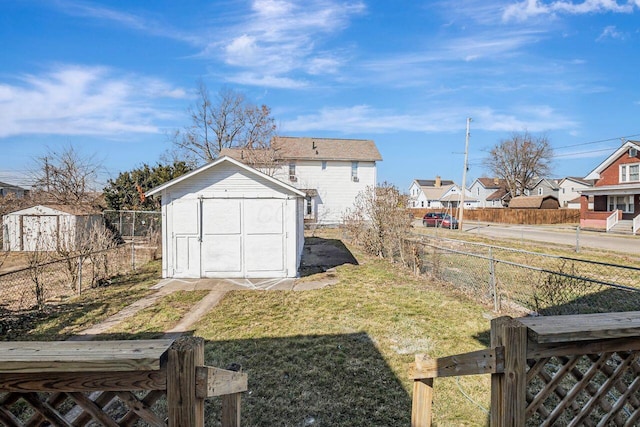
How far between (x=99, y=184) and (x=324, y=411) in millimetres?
22417

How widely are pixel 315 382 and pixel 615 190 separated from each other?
29349 mm

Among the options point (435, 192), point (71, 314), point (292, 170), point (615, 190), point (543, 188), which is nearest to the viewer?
point (71, 314)

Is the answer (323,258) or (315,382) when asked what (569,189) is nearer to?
(323,258)

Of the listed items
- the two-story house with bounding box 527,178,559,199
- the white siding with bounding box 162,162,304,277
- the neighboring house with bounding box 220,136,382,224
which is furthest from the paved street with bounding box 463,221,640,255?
the two-story house with bounding box 527,178,559,199

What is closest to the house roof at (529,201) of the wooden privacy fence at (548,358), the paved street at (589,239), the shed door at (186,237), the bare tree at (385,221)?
the paved street at (589,239)

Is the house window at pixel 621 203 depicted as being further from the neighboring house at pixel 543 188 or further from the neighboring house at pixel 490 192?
the neighboring house at pixel 490 192

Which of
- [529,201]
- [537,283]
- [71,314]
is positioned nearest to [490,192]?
[529,201]

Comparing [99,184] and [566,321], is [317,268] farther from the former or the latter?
[99,184]

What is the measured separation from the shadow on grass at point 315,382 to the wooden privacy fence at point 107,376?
2.31 m

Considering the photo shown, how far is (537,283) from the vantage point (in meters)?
7.07

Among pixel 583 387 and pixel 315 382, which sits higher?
pixel 583 387

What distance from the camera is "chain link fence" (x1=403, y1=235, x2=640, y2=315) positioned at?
232 inches

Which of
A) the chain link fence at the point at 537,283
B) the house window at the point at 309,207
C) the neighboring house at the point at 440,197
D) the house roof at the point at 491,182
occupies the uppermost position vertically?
the house roof at the point at 491,182

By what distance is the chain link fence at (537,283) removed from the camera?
5902mm
